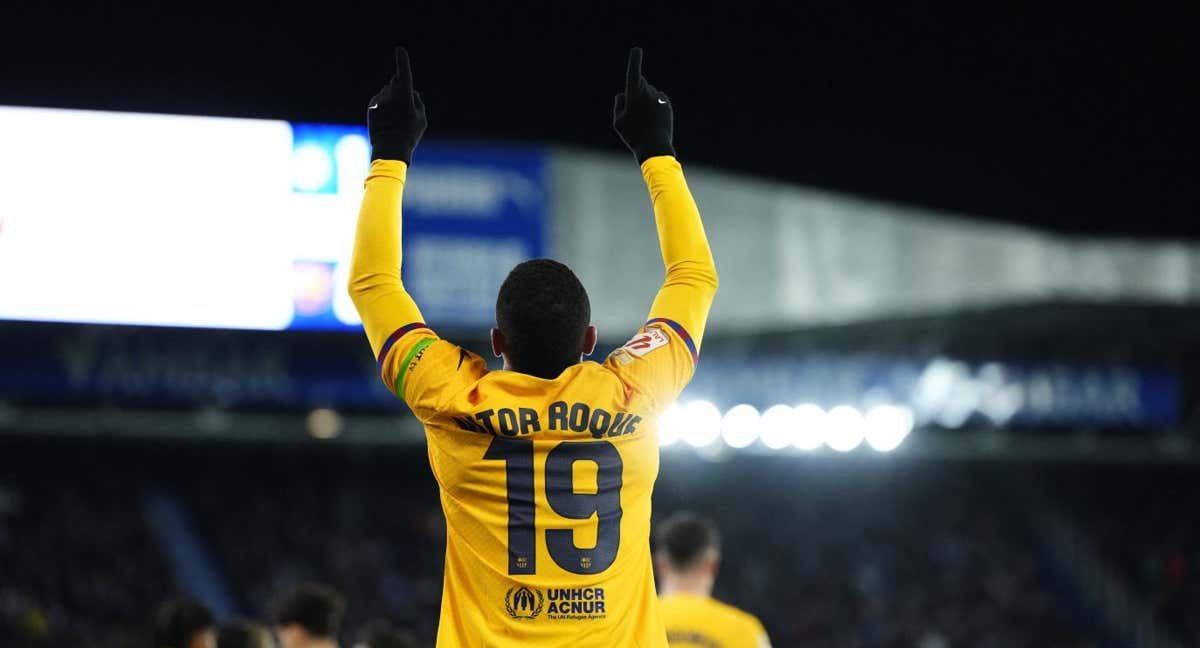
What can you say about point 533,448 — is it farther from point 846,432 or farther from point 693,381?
point 846,432

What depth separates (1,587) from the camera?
20688mm

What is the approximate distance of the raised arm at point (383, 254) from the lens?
2.77m

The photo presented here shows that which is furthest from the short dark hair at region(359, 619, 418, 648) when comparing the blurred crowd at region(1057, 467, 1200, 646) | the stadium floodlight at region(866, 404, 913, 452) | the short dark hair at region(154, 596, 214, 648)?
the blurred crowd at region(1057, 467, 1200, 646)

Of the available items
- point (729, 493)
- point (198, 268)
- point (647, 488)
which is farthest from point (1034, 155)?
point (647, 488)

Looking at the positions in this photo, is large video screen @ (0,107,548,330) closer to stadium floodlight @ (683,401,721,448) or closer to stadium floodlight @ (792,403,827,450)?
stadium floodlight @ (683,401,721,448)

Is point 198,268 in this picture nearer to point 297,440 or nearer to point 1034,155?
point 297,440

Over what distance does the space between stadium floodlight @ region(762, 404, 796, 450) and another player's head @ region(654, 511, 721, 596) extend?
13.7 m

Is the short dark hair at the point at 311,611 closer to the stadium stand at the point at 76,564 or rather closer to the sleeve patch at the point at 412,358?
the sleeve patch at the point at 412,358

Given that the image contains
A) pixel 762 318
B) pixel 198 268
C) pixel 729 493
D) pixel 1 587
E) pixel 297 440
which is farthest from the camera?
pixel 729 493

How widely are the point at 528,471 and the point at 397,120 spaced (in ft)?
2.44

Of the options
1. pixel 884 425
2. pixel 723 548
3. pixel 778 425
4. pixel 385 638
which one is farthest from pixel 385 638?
pixel 723 548

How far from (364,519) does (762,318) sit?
33.5ft

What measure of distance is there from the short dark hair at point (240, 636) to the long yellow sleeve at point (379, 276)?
→ 3.97 metres

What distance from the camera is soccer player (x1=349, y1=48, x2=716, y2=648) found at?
2721 mm
